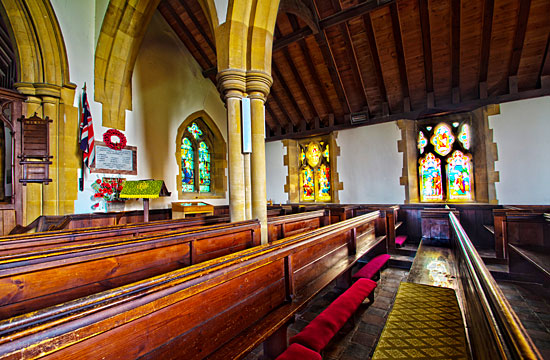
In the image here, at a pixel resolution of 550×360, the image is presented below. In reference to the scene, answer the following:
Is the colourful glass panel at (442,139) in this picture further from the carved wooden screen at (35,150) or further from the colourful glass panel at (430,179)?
the carved wooden screen at (35,150)

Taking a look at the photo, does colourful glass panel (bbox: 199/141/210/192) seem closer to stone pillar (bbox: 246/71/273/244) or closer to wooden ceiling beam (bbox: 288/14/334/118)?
wooden ceiling beam (bbox: 288/14/334/118)

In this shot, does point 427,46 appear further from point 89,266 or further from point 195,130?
point 89,266

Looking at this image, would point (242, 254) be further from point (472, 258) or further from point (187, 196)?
point (187, 196)

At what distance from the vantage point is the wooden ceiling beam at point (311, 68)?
20.3 feet

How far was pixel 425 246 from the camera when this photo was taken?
422 cm

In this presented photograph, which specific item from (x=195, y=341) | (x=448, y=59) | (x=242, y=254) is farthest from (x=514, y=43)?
(x=195, y=341)

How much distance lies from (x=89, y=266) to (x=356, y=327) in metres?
2.28

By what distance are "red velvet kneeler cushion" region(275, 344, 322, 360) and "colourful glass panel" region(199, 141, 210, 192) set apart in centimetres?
693

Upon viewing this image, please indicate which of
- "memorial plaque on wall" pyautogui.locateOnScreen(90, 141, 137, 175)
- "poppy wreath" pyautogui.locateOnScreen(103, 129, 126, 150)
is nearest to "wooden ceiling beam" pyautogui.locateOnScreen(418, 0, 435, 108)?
"poppy wreath" pyautogui.locateOnScreen(103, 129, 126, 150)

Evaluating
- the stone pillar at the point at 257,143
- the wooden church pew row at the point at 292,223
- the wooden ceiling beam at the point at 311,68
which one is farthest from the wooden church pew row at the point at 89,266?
the wooden ceiling beam at the point at 311,68

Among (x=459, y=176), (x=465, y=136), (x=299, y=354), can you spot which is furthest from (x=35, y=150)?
(x=465, y=136)

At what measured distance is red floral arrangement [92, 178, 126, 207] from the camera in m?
5.12

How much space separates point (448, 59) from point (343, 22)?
2.47 m

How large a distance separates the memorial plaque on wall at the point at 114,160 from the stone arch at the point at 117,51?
1.72 ft
